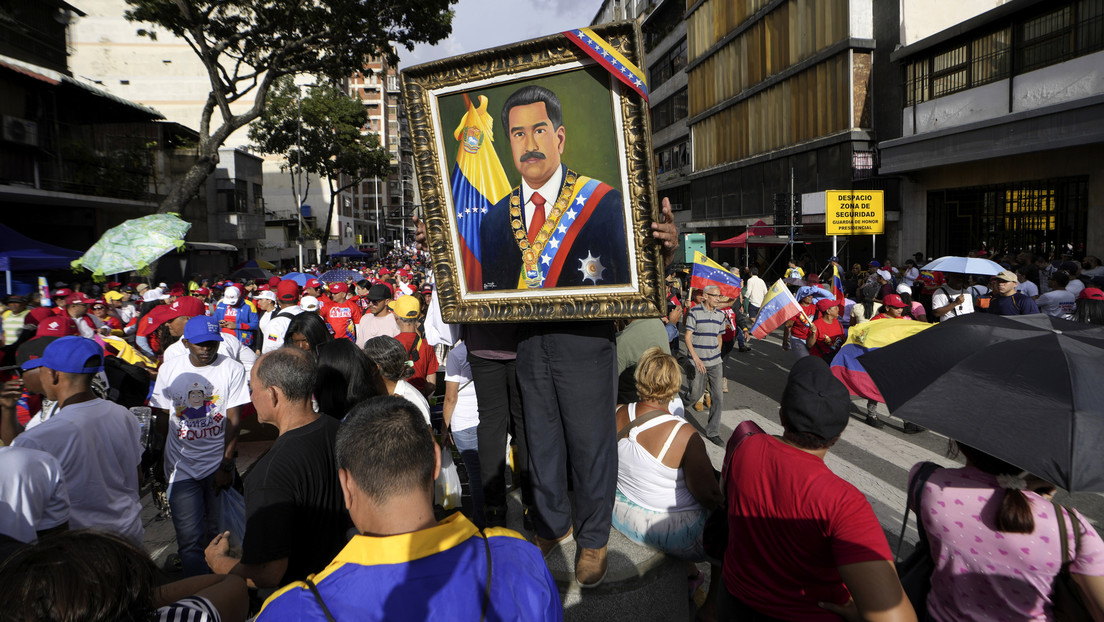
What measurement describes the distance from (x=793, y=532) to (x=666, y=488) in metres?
1.19

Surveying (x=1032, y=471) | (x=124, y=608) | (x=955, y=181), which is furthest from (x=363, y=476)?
(x=955, y=181)

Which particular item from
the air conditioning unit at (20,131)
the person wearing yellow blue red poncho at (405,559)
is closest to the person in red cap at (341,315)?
the person wearing yellow blue red poncho at (405,559)

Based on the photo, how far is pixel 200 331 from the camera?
467 cm

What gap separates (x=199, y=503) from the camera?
4.46 metres

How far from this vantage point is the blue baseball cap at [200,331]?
465 cm

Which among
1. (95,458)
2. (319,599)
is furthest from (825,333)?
(319,599)

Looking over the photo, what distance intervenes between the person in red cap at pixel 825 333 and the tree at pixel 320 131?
113ft

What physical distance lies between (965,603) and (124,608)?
261 cm

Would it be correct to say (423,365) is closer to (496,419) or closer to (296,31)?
(496,419)

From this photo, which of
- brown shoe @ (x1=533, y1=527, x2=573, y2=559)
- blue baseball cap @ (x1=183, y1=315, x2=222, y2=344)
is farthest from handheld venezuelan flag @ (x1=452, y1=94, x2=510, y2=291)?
blue baseball cap @ (x1=183, y1=315, x2=222, y2=344)

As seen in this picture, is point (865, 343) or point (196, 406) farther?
point (865, 343)

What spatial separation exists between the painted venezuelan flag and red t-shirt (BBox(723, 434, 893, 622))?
4.22 metres

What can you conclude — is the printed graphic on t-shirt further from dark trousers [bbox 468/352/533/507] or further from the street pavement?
dark trousers [bbox 468/352/533/507]

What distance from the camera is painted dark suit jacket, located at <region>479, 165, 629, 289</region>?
8.96 ft
